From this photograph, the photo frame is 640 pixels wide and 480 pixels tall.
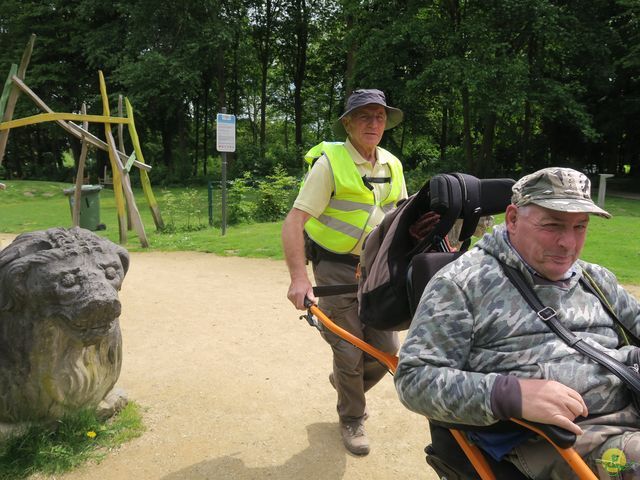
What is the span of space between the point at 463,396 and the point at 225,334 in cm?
393

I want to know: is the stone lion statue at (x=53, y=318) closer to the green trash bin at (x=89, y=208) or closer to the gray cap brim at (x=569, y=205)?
the gray cap brim at (x=569, y=205)

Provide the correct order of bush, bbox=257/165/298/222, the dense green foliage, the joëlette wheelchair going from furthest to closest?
the dense green foliage
bush, bbox=257/165/298/222
the joëlette wheelchair

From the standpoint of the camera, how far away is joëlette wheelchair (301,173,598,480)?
56.8 inches

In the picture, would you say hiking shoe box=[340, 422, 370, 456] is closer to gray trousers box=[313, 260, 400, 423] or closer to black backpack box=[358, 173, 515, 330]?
gray trousers box=[313, 260, 400, 423]

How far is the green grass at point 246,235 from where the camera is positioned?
27.4 feet

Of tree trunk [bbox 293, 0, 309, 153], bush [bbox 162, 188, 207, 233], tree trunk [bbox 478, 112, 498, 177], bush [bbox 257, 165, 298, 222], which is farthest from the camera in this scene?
tree trunk [bbox 293, 0, 309, 153]

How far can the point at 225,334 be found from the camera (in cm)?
525

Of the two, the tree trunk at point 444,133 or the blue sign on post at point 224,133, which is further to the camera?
the tree trunk at point 444,133

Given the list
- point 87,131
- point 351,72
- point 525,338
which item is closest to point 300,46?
point 351,72

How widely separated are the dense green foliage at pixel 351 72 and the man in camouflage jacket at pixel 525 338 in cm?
1711

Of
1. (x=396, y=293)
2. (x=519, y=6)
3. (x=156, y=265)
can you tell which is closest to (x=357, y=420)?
(x=396, y=293)

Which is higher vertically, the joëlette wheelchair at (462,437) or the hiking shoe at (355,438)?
the joëlette wheelchair at (462,437)

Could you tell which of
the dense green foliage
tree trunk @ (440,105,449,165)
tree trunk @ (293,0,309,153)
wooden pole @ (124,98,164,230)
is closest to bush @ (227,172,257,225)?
wooden pole @ (124,98,164,230)
